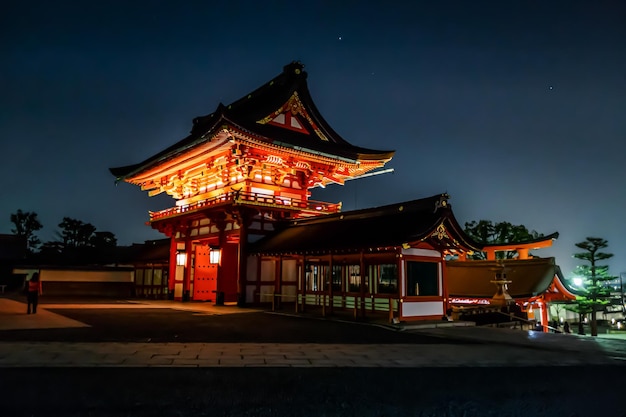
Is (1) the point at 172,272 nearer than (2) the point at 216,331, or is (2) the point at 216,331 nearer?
(2) the point at 216,331

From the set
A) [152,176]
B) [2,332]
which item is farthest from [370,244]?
[152,176]

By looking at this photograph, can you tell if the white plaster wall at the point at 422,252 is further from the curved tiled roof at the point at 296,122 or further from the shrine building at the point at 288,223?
the curved tiled roof at the point at 296,122

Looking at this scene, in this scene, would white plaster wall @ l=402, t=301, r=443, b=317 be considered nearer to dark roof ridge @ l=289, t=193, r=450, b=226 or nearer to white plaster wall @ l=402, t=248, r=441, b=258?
white plaster wall @ l=402, t=248, r=441, b=258

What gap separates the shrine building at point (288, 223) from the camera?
16.4 metres

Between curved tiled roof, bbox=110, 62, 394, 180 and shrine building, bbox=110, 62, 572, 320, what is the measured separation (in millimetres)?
85

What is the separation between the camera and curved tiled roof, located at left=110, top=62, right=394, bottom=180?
906 inches

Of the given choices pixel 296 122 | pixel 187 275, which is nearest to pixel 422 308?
pixel 296 122

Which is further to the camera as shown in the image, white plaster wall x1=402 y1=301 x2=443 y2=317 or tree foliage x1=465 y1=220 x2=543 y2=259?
tree foliage x1=465 y1=220 x2=543 y2=259

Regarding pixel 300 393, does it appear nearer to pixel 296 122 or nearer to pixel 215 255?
pixel 215 255

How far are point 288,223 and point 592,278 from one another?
1981cm

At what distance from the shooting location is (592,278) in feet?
91.3

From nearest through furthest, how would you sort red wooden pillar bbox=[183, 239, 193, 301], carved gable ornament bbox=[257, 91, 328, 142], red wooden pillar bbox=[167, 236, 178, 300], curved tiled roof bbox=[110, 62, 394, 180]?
curved tiled roof bbox=[110, 62, 394, 180] < carved gable ornament bbox=[257, 91, 328, 142] < red wooden pillar bbox=[183, 239, 193, 301] < red wooden pillar bbox=[167, 236, 178, 300]

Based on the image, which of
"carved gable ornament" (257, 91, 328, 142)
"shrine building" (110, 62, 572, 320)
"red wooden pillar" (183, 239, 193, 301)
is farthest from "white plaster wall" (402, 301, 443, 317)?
"red wooden pillar" (183, 239, 193, 301)

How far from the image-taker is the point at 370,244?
621 inches
